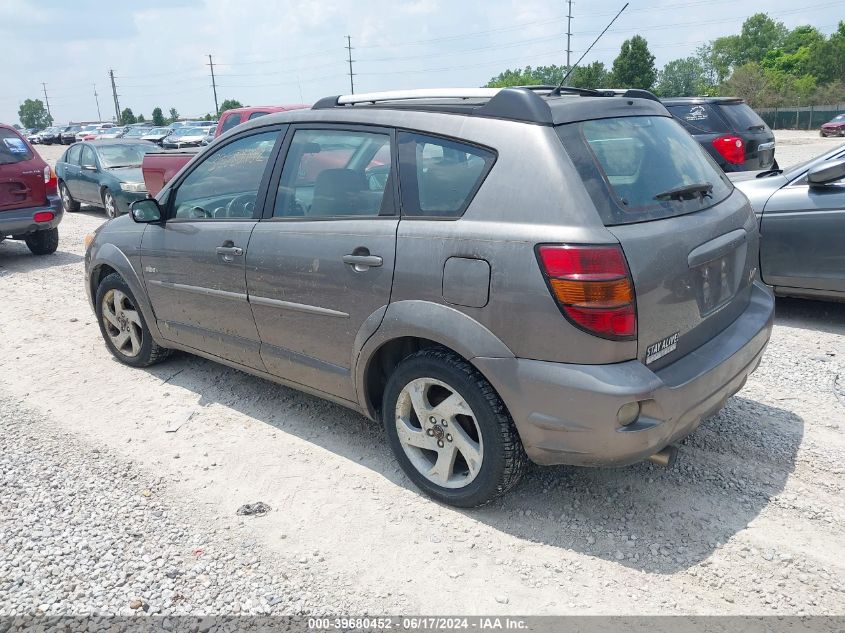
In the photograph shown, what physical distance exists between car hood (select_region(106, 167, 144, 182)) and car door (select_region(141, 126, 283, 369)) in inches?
353

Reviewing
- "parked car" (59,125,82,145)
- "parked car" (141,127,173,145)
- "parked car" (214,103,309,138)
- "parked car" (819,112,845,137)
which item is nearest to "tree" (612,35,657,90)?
"parked car" (819,112,845,137)

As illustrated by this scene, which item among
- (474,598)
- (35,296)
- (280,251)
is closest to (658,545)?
(474,598)

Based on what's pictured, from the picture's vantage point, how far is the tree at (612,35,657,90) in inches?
2468

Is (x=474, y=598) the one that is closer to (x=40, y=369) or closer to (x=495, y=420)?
(x=495, y=420)

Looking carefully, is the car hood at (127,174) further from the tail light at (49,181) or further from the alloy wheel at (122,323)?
the alloy wheel at (122,323)

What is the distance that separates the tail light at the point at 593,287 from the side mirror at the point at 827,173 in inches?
144

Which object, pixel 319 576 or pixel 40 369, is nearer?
pixel 319 576

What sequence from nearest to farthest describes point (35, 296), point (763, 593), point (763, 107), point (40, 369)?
1. point (763, 593)
2. point (40, 369)
3. point (35, 296)
4. point (763, 107)

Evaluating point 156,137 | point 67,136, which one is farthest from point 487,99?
point 67,136

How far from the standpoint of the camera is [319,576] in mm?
2820

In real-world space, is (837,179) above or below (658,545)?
above

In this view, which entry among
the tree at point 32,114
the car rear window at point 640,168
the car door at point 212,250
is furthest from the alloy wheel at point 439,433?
the tree at point 32,114

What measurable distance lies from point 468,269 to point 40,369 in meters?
4.08

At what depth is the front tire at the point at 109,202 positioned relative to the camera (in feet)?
41.7
